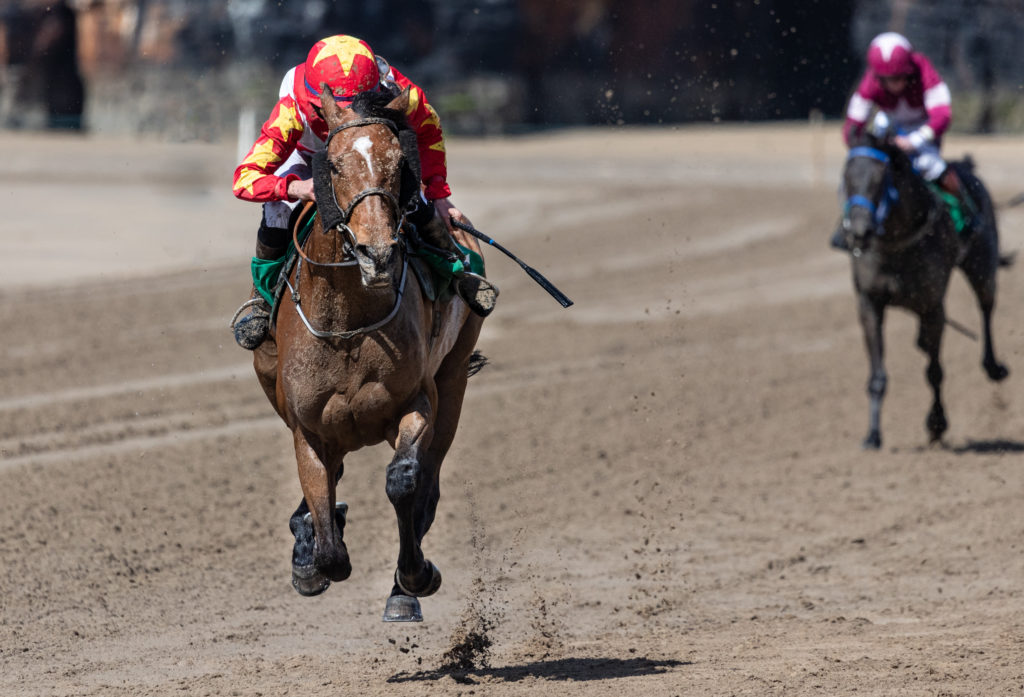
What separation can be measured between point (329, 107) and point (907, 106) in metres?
6.64

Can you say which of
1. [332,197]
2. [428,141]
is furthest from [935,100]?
[332,197]

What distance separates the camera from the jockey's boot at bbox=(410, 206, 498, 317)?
5.80 m

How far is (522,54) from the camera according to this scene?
32.5 meters

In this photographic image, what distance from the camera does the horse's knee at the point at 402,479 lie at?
5.42 meters

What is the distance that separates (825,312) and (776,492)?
275 inches

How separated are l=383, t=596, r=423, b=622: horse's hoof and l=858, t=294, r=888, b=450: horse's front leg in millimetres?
5546

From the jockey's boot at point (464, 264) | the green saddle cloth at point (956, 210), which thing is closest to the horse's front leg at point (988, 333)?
the green saddle cloth at point (956, 210)

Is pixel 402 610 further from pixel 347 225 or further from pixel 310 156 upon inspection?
pixel 310 156

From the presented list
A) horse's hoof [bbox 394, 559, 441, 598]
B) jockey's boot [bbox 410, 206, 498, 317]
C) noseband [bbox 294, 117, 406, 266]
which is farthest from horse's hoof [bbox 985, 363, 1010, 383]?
noseband [bbox 294, 117, 406, 266]

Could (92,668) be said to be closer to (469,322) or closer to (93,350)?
(469,322)

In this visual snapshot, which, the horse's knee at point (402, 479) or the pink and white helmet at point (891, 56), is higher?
the pink and white helmet at point (891, 56)

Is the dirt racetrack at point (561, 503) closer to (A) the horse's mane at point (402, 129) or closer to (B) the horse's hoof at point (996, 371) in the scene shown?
(B) the horse's hoof at point (996, 371)

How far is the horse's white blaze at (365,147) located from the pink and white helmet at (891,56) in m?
6.19

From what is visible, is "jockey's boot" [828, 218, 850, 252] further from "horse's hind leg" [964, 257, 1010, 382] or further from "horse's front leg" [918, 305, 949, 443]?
"horse's hind leg" [964, 257, 1010, 382]
